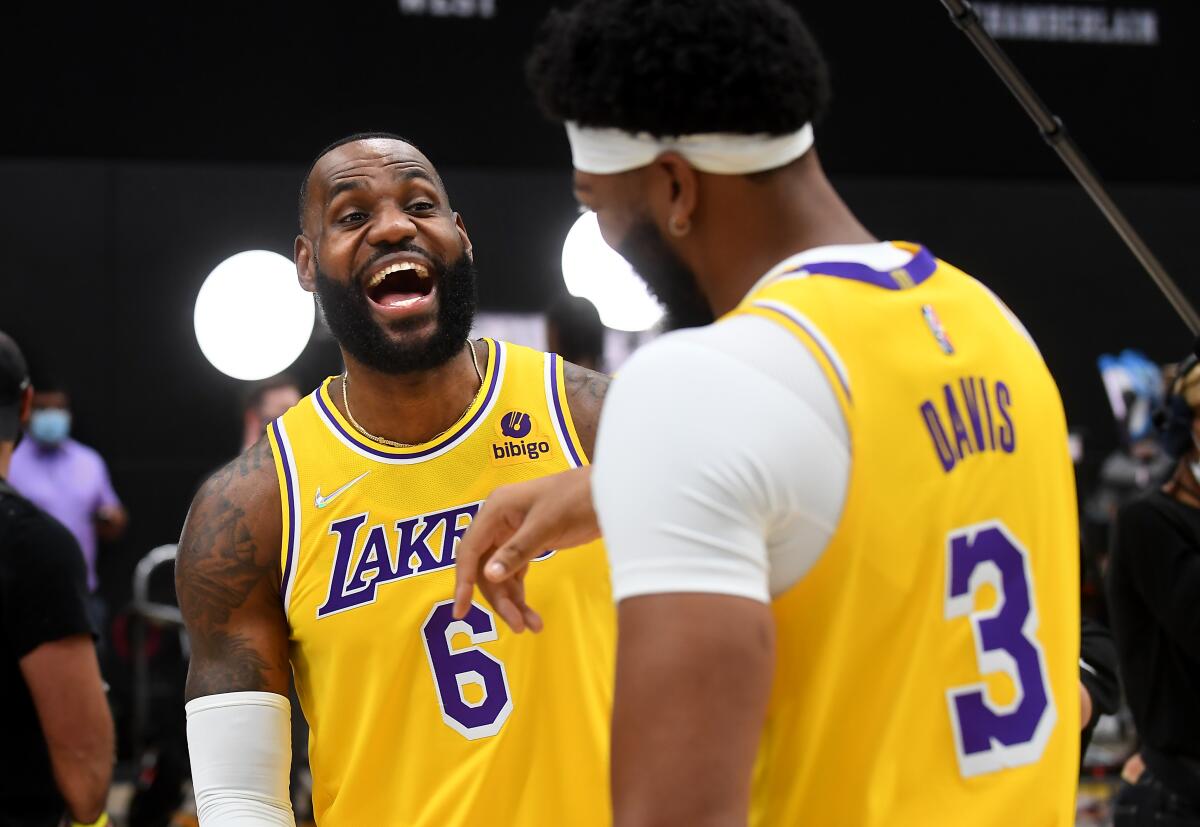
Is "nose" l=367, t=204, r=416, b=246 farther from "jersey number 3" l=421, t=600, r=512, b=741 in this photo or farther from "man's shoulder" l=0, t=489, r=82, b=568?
"man's shoulder" l=0, t=489, r=82, b=568

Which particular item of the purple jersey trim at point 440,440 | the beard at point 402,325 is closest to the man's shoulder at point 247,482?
the purple jersey trim at point 440,440

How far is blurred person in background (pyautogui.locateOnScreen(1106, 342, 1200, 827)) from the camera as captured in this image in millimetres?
3490

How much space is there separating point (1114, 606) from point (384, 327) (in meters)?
1.94

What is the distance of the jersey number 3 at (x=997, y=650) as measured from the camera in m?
1.45

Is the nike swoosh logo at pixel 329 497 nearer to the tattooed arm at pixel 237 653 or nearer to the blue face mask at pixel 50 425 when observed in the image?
the tattooed arm at pixel 237 653

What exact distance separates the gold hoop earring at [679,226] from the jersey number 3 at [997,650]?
0.37 metres

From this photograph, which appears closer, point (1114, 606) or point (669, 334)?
point (669, 334)

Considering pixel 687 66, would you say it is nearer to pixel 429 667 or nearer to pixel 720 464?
pixel 720 464

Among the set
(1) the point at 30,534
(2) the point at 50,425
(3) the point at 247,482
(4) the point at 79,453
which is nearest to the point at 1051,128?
(3) the point at 247,482

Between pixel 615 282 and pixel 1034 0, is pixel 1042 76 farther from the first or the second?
pixel 615 282

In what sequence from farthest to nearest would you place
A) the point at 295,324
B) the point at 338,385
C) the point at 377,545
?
the point at 295,324
the point at 338,385
the point at 377,545

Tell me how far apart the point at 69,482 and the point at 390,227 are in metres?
5.39

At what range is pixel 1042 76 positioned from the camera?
7.03 m

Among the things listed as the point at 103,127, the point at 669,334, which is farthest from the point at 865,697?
the point at 103,127
